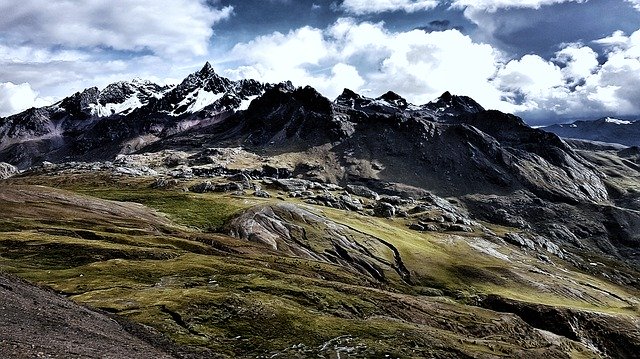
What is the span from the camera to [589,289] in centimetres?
17238

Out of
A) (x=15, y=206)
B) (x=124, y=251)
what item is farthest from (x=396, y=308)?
(x=15, y=206)

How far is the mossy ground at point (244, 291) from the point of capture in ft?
218

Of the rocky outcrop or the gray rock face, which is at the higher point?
the gray rock face

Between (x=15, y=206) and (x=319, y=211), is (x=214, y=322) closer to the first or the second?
(x=15, y=206)

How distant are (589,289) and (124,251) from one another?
15523 cm

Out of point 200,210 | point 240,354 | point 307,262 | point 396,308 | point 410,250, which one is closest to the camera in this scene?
point 240,354

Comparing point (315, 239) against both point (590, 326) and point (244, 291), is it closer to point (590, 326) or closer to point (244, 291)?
point (244, 291)

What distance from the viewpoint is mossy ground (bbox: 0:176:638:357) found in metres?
66.5

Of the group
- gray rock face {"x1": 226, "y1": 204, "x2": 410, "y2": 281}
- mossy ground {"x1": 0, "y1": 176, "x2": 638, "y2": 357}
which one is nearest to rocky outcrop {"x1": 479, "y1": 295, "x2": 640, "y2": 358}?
mossy ground {"x1": 0, "y1": 176, "x2": 638, "y2": 357}

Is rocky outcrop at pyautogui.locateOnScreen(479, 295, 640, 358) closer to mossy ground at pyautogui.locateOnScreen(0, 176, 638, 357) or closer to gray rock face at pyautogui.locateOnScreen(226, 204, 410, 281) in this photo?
mossy ground at pyautogui.locateOnScreen(0, 176, 638, 357)

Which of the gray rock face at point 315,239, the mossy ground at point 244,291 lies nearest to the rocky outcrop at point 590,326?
the mossy ground at point 244,291

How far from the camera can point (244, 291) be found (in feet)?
278

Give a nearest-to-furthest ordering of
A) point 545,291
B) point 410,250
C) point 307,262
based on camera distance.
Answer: point 307,262
point 545,291
point 410,250

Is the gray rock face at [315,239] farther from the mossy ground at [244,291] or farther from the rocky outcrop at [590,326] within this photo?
the rocky outcrop at [590,326]
